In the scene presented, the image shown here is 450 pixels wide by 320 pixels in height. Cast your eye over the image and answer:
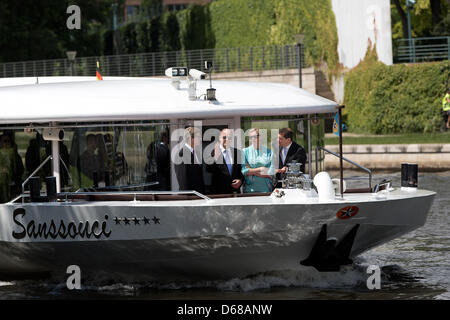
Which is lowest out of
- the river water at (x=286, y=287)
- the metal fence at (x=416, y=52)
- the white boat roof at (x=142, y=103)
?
the river water at (x=286, y=287)

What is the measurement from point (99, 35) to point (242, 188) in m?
49.5

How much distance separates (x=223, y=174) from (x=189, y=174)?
0.45 metres

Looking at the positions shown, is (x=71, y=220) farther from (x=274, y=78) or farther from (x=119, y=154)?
(x=274, y=78)

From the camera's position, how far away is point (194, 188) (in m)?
11.6

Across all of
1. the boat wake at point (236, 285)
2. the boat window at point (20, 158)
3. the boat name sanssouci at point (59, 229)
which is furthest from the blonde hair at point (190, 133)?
the boat wake at point (236, 285)

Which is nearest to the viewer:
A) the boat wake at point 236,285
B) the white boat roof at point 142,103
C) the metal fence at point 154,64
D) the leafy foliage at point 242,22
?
the white boat roof at point 142,103

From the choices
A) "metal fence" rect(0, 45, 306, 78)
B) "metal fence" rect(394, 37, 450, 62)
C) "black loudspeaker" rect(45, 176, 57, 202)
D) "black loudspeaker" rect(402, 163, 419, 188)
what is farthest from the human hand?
"metal fence" rect(0, 45, 306, 78)

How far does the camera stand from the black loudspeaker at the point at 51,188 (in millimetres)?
11328

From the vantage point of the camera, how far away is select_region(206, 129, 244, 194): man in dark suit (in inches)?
456

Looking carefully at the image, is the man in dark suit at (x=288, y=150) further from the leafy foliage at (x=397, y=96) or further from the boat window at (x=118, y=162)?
A: the leafy foliage at (x=397, y=96)

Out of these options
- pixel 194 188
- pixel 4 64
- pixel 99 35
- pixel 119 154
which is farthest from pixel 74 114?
pixel 99 35

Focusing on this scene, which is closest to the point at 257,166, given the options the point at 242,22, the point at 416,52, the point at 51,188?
the point at 51,188

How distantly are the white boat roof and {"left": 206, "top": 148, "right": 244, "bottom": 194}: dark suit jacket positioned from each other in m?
0.62

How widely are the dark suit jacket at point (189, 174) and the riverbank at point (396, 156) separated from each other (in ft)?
55.8
